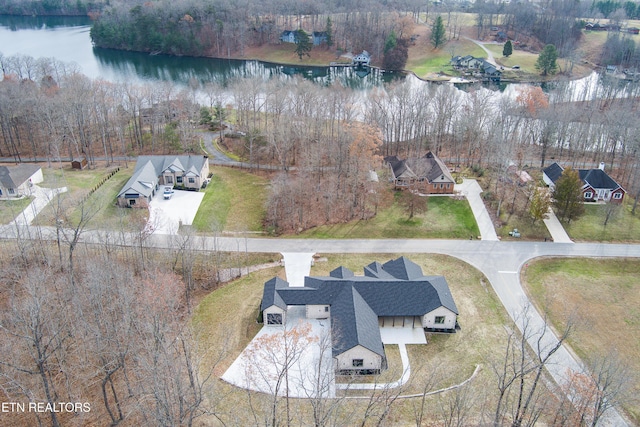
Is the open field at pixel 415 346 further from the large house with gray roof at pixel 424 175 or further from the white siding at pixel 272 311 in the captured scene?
the large house with gray roof at pixel 424 175

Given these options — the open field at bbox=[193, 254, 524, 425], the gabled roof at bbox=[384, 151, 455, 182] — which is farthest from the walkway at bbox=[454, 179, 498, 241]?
the open field at bbox=[193, 254, 524, 425]

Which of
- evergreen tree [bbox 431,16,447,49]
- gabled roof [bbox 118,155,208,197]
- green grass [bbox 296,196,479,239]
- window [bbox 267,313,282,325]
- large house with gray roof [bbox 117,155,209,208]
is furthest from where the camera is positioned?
evergreen tree [bbox 431,16,447,49]

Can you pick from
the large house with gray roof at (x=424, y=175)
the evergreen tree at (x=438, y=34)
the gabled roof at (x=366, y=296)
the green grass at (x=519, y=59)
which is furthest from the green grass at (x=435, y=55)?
the gabled roof at (x=366, y=296)

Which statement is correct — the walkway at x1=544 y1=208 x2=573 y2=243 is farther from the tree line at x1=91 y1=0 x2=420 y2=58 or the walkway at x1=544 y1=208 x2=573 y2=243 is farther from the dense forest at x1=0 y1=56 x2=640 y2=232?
the tree line at x1=91 y1=0 x2=420 y2=58

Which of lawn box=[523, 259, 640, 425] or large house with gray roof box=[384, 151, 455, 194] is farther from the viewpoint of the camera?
large house with gray roof box=[384, 151, 455, 194]

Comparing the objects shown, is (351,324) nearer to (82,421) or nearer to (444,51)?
(82,421)
